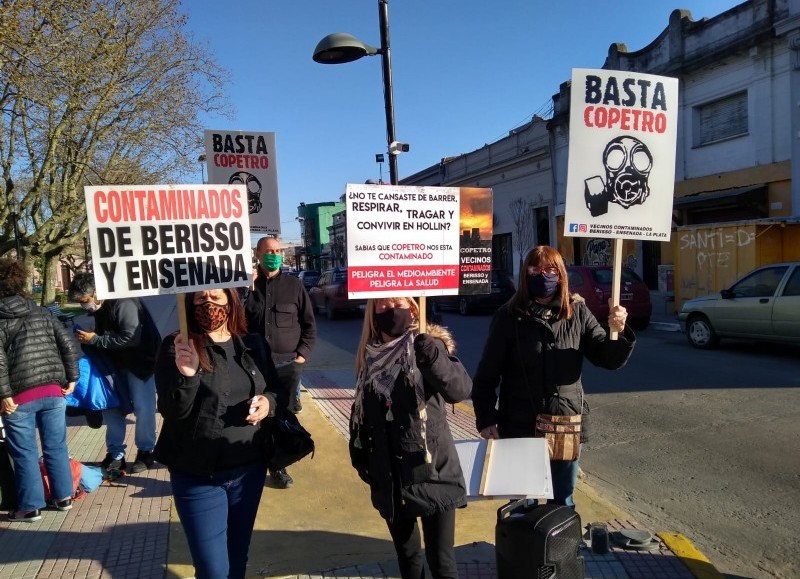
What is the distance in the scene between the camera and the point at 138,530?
4047 mm

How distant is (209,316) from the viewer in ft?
9.19

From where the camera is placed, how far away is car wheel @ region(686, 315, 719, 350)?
11.1 meters

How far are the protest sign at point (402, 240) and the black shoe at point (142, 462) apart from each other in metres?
3.04

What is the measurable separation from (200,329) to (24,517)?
8.35 ft

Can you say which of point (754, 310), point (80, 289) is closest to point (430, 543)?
point (80, 289)

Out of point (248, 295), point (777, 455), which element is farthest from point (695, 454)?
point (248, 295)

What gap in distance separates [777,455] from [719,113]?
55.3ft

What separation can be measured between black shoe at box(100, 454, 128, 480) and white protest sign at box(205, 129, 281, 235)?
2.41 meters

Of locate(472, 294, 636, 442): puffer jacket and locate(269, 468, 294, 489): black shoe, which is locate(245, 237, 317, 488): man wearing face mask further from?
locate(472, 294, 636, 442): puffer jacket

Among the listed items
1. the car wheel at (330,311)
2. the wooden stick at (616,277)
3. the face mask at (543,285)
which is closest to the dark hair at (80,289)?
the face mask at (543,285)

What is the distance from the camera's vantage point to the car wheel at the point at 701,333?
11.1m

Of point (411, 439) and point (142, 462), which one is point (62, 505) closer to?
point (142, 462)

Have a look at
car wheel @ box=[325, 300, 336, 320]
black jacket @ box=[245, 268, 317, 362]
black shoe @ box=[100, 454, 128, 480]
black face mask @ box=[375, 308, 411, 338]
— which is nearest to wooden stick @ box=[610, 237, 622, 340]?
black face mask @ box=[375, 308, 411, 338]

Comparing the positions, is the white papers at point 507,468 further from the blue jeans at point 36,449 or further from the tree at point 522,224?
the tree at point 522,224
